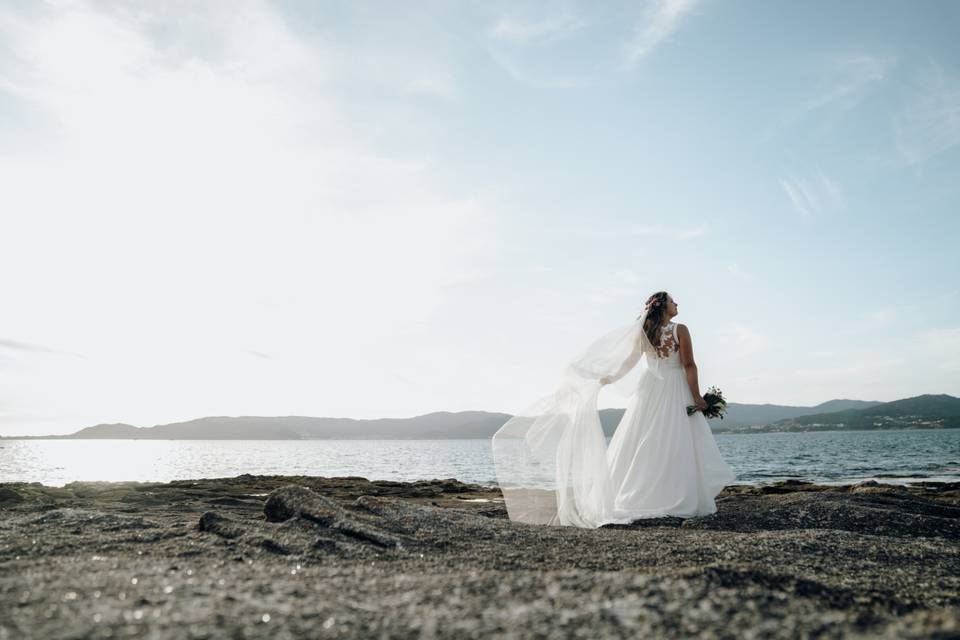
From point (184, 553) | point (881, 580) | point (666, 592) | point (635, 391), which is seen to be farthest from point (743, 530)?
point (184, 553)

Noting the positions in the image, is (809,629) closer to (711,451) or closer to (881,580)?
(881,580)

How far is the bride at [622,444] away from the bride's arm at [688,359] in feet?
0.05

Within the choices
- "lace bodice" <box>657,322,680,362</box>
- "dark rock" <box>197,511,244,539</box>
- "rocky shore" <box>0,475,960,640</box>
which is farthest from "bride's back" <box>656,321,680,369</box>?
"dark rock" <box>197,511,244,539</box>

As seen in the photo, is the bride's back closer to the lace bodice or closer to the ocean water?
the lace bodice

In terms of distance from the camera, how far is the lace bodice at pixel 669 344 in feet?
30.8

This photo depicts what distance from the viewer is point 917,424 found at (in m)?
169

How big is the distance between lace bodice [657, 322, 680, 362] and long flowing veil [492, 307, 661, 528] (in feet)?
0.45

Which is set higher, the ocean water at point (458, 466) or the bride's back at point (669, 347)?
the bride's back at point (669, 347)

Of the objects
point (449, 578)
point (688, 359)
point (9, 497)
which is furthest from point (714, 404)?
point (9, 497)

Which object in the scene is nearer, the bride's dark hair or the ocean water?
the bride's dark hair

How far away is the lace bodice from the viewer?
30.8 feet

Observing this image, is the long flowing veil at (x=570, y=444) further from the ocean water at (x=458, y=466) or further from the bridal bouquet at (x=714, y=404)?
the ocean water at (x=458, y=466)

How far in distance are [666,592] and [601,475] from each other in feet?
18.9

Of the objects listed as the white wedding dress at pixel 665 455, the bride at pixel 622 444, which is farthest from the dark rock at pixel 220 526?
the white wedding dress at pixel 665 455
